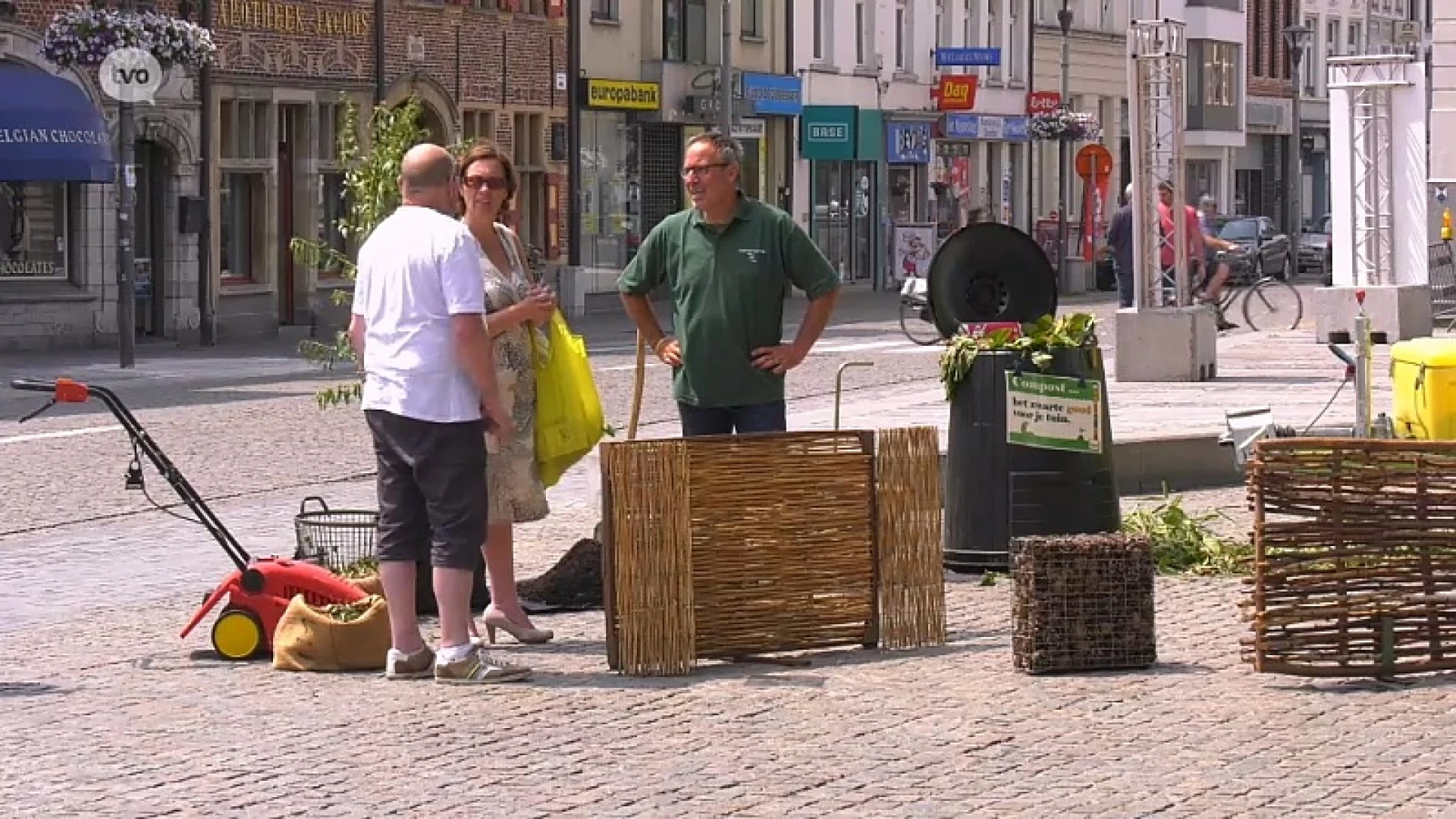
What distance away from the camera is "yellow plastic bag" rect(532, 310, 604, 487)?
35.9 feet

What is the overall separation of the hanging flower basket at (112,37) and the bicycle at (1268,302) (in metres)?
12.7

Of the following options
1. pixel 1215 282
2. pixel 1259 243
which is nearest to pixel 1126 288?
pixel 1215 282

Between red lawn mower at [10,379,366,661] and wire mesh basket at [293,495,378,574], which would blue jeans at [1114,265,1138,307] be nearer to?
wire mesh basket at [293,495,378,574]

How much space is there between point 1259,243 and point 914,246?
12173mm

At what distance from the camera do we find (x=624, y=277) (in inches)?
448

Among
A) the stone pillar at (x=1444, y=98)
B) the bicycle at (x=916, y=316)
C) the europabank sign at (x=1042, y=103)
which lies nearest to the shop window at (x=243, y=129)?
the bicycle at (x=916, y=316)

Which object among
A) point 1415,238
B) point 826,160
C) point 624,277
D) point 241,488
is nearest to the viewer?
point 624,277

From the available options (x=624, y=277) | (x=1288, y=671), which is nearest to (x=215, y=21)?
(x=624, y=277)

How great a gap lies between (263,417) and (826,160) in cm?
3445

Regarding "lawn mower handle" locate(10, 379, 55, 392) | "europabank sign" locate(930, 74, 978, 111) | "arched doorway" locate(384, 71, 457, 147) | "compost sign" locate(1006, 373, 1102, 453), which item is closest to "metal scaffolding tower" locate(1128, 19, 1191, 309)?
"compost sign" locate(1006, 373, 1102, 453)

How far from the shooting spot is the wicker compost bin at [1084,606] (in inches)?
394

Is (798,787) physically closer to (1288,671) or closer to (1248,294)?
(1288,671)

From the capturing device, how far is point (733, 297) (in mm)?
11062

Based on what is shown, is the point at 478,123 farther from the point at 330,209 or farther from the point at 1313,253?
the point at 1313,253
